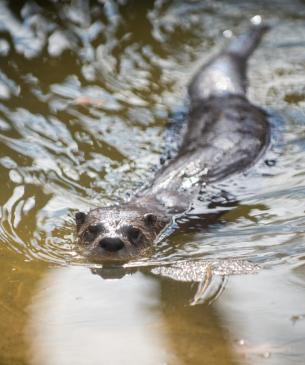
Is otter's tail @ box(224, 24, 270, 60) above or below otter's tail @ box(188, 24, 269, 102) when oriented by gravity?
above

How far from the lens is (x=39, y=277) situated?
11.6ft

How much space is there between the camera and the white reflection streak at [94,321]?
2809 mm

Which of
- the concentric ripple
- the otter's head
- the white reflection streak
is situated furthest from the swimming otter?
the white reflection streak

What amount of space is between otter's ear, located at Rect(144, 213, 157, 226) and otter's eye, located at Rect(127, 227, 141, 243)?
16 centimetres

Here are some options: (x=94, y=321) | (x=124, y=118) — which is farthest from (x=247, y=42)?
(x=94, y=321)

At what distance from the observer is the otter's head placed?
3.81 metres

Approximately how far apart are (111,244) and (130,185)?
3.18 ft

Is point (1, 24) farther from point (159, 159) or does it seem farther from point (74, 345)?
point (74, 345)

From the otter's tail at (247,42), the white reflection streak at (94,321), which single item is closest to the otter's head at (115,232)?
the white reflection streak at (94,321)

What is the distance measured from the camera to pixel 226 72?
19.8 ft

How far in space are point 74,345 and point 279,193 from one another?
204 centimetres

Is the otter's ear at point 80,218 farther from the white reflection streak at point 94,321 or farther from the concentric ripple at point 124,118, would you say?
the white reflection streak at point 94,321

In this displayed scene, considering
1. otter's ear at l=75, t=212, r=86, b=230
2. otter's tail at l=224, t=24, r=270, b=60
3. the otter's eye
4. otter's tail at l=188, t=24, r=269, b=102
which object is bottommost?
the otter's eye

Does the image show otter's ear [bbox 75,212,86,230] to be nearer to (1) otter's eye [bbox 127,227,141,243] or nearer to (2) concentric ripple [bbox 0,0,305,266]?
(2) concentric ripple [bbox 0,0,305,266]
